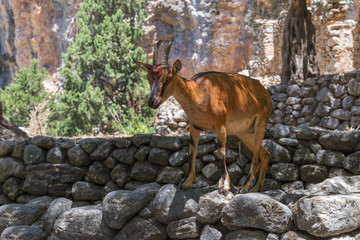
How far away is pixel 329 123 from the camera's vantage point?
7.46 meters

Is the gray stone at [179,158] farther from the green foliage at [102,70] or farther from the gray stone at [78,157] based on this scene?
the green foliage at [102,70]

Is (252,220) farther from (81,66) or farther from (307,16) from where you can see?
(81,66)

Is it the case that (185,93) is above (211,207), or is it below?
above

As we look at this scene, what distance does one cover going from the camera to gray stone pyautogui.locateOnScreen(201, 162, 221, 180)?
15.3 feet

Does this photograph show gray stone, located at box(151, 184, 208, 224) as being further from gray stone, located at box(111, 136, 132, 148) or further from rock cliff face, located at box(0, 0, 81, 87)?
rock cliff face, located at box(0, 0, 81, 87)

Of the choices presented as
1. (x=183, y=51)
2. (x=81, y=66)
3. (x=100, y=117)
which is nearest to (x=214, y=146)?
(x=100, y=117)

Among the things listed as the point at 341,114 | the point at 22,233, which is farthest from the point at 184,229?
the point at 341,114

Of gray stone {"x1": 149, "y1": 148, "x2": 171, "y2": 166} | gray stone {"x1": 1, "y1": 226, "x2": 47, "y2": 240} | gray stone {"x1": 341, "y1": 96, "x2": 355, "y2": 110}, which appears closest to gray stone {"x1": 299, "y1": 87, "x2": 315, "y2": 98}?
gray stone {"x1": 341, "y1": 96, "x2": 355, "y2": 110}

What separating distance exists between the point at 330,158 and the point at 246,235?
7.52 feet

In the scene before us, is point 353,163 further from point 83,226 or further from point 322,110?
point 322,110

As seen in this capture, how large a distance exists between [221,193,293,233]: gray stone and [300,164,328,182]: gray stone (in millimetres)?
2124

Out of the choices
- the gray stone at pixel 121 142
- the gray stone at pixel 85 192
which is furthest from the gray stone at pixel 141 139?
the gray stone at pixel 85 192

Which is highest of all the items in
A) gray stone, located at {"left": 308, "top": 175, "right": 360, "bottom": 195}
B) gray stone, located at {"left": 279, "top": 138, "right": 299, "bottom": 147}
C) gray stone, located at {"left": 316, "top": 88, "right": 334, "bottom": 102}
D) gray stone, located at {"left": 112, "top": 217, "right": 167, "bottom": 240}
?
gray stone, located at {"left": 316, "top": 88, "right": 334, "bottom": 102}

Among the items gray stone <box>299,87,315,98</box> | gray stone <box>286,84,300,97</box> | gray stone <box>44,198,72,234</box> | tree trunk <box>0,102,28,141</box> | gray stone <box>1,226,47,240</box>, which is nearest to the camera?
gray stone <box>1,226,47,240</box>
